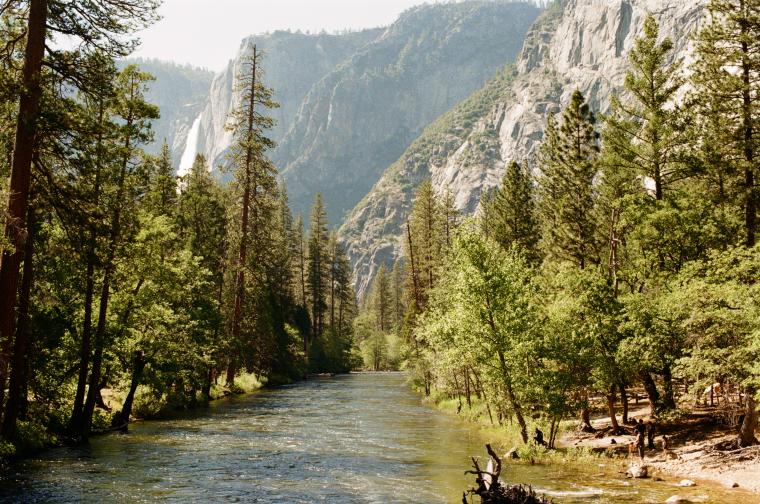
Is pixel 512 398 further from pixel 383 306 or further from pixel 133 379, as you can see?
pixel 383 306

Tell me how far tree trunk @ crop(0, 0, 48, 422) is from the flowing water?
4627 millimetres

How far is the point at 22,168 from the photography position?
47.0ft

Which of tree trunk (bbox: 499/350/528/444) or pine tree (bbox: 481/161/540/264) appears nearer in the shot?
tree trunk (bbox: 499/350/528/444)

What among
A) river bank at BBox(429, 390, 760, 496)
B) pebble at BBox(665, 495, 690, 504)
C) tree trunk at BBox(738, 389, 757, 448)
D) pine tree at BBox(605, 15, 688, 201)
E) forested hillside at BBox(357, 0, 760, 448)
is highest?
pine tree at BBox(605, 15, 688, 201)

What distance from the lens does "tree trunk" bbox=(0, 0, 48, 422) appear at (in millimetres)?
13828

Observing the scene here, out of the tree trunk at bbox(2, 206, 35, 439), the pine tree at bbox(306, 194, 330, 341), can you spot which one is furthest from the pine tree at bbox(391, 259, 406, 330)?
the tree trunk at bbox(2, 206, 35, 439)

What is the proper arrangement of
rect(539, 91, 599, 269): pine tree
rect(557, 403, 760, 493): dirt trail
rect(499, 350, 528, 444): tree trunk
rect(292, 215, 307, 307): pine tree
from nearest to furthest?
1. rect(557, 403, 760, 493): dirt trail
2. rect(499, 350, 528, 444): tree trunk
3. rect(539, 91, 599, 269): pine tree
4. rect(292, 215, 307, 307): pine tree

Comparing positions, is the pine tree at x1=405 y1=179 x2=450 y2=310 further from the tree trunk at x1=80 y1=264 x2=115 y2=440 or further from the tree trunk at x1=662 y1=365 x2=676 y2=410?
the tree trunk at x1=80 y1=264 x2=115 y2=440

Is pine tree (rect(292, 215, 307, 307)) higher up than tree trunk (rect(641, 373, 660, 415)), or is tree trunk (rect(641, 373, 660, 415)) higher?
pine tree (rect(292, 215, 307, 307))

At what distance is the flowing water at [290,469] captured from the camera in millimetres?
16109

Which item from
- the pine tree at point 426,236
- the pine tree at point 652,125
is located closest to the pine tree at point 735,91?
the pine tree at point 652,125

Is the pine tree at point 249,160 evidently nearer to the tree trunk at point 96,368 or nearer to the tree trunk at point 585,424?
the tree trunk at point 96,368

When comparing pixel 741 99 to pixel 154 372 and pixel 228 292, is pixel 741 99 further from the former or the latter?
pixel 228 292

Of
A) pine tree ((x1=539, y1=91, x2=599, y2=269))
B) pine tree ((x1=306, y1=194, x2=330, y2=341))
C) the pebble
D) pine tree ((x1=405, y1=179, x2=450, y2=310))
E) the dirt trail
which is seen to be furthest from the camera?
pine tree ((x1=306, y1=194, x2=330, y2=341))
